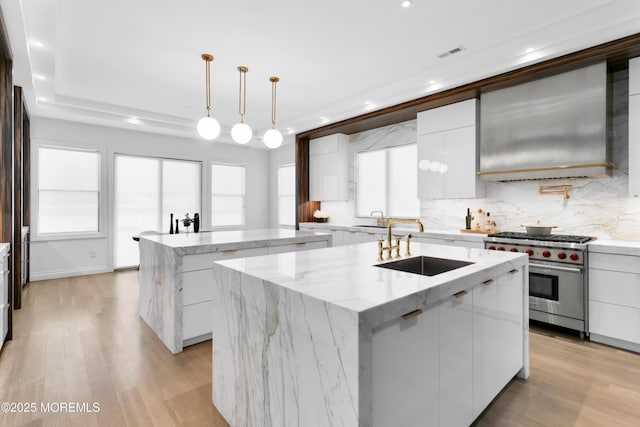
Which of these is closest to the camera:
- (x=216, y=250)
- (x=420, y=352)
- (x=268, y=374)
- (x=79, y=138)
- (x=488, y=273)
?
(x=420, y=352)

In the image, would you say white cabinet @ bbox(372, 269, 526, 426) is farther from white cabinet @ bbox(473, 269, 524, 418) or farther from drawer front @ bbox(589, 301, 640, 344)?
drawer front @ bbox(589, 301, 640, 344)

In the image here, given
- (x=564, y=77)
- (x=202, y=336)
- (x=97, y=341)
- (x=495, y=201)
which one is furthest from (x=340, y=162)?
(x=97, y=341)

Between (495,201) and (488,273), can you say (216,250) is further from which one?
(495,201)

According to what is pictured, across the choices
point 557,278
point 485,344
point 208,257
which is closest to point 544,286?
point 557,278

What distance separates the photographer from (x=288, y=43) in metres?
3.28

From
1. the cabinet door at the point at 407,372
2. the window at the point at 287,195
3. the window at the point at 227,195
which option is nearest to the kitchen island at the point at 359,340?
the cabinet door at the point at 407,372

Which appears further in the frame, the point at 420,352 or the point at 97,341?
the point at 97,341

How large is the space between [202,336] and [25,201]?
14.3 ft

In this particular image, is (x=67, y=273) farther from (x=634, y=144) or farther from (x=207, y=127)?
(x=634, y=144)

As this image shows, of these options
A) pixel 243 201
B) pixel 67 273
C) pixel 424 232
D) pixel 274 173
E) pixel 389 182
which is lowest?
pixel 67 273

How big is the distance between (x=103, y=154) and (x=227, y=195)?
2498 mm

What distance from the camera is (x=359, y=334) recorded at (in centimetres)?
107

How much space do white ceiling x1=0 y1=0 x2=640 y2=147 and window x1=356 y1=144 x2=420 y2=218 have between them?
1000mm

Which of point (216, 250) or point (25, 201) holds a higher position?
point (25, 201)
